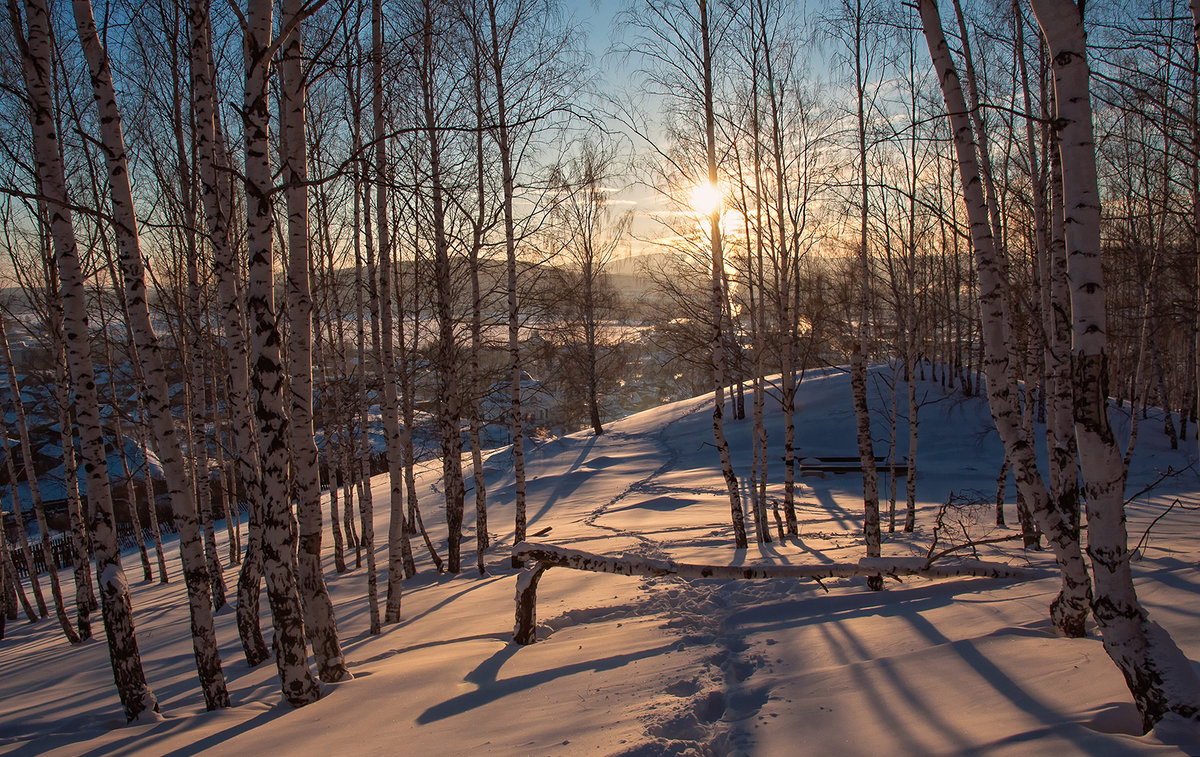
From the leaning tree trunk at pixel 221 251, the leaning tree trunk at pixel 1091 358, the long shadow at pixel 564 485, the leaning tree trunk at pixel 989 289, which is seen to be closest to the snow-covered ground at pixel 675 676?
the leaning tree trunk at pixel 1091 358

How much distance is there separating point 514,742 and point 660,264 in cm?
1042

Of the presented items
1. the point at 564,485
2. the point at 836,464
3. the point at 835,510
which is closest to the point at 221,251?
the point at 835,510

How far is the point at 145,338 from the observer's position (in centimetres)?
430

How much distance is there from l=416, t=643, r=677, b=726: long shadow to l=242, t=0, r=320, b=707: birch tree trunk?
3.56 feet

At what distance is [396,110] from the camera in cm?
841

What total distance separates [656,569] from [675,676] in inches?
44.5

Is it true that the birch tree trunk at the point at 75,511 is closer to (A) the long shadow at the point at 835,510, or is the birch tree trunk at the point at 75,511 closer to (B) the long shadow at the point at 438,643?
(B) the long shadow at the point at 438,643

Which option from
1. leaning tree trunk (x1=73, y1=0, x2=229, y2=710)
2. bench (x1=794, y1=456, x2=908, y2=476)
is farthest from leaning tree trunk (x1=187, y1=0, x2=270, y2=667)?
bench (x1=794, y1=456, x2=908, y2=476)

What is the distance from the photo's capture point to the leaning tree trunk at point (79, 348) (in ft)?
13.8

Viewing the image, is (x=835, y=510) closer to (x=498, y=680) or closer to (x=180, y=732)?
(x=498, y=680)

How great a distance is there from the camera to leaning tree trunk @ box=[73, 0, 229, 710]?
4.24 metres

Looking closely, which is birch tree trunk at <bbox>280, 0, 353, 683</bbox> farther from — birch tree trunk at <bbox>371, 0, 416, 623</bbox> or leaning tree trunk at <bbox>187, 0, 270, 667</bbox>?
birch tree trunk at <bbox>371, 0, 416, 623</bbox>

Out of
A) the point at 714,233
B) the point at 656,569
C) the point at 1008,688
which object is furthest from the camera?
the point at 714,233

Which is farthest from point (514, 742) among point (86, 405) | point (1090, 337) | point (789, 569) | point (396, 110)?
point (396, 110)
